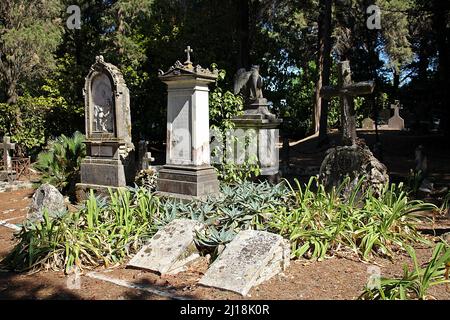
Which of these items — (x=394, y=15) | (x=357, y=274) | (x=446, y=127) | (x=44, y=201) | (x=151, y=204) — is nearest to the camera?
(x=357, y=274)

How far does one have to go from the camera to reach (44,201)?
6.76 m

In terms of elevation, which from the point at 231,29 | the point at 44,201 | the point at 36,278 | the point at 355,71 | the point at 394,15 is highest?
the point at 394,15

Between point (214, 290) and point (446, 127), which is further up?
point (446, 127)

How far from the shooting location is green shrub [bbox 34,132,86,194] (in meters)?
9.77

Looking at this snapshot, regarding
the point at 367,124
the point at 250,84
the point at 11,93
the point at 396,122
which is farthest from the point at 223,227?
the point at 396,122

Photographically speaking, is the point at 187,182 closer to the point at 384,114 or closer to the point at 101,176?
the point at 101,176

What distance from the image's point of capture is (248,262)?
4234 millimetres

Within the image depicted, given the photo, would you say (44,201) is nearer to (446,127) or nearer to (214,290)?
(214,290)

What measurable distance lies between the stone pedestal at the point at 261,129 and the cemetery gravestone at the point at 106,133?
2.51 metres

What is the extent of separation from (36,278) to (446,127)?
16.8 meters

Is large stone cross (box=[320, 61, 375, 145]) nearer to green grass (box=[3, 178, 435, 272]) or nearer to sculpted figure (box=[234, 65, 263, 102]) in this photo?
green grass (box=[3, 178, 435, 272])

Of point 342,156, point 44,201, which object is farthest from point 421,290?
point 44,201

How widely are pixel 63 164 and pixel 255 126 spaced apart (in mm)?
4850
